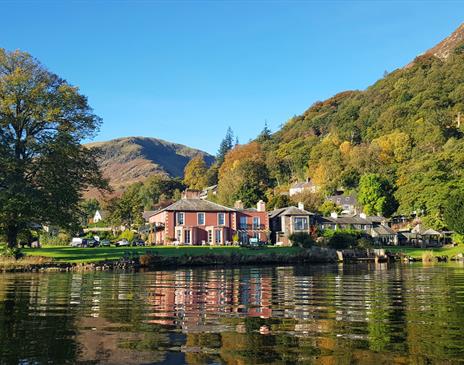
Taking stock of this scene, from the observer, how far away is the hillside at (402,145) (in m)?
98.2

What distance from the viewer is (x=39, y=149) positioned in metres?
43.3

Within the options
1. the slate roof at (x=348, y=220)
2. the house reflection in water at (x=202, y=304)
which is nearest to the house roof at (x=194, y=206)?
the slate roof at (x=348, y=220)

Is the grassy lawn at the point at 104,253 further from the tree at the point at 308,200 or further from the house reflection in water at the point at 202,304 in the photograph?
the tree at the point at 308,200

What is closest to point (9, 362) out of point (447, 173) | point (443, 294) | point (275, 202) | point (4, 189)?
point (443, 294)

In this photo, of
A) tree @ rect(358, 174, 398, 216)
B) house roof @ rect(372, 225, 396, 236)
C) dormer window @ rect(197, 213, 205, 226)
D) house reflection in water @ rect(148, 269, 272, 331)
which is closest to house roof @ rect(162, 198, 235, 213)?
dormer window @ rect(197, 213, 205, 226)

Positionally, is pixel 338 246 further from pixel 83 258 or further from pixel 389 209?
pixel 389 209

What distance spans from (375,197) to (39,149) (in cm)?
7964

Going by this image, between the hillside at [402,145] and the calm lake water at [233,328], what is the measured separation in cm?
7591

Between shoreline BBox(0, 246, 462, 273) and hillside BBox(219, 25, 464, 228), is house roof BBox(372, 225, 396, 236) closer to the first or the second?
hillside BBox(219, 25, 464, 228)

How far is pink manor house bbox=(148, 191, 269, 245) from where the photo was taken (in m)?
71.5

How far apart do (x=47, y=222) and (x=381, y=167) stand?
9430 centimetres

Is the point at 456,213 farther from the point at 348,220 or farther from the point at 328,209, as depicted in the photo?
the point at 328,209

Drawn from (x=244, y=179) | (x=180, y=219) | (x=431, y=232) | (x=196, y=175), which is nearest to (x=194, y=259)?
(x=180, y=219)

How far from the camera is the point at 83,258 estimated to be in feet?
150
